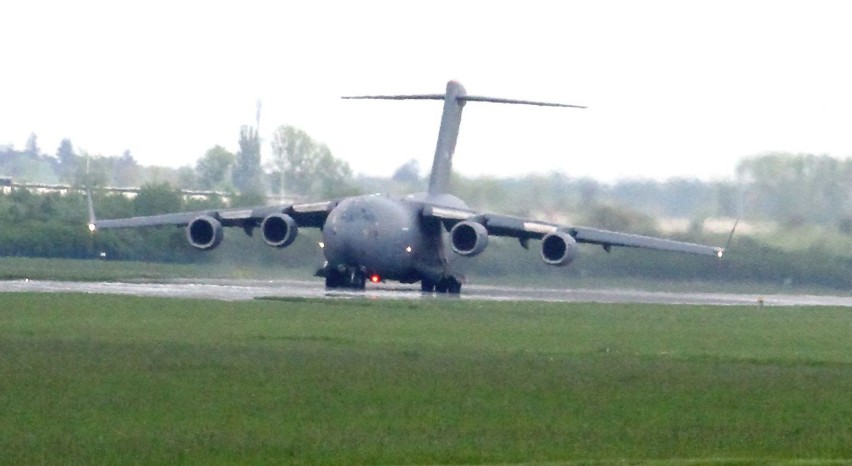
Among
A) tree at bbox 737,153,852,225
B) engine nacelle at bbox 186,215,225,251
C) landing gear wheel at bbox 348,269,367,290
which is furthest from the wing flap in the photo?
engine nacelle at bbox 186,215,225,251

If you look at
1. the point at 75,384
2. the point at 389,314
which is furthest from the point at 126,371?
the point at 389,314

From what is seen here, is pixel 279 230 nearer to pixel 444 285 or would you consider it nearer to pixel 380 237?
pixel 380 237

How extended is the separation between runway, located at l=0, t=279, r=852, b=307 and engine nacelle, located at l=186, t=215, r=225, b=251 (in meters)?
0.89

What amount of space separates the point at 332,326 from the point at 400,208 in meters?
14.8

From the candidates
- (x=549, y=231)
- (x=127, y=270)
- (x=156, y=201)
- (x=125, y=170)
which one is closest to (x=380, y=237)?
(x=549, y=231)

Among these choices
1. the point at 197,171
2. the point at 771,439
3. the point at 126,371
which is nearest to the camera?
the point at 771,439

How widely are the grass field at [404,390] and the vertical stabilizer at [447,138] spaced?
1551cm

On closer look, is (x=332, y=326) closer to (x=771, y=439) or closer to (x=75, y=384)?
(x=75, y=384)

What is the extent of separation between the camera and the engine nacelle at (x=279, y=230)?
39.6 m

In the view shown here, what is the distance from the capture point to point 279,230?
39.8 meters

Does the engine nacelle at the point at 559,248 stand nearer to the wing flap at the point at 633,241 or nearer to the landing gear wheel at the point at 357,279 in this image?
the wing flap at the point at 633,241

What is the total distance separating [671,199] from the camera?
40.2 metres

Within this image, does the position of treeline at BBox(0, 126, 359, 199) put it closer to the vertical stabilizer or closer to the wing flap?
the vertical stabilizer

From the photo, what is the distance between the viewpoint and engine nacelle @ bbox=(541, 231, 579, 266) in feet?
127
